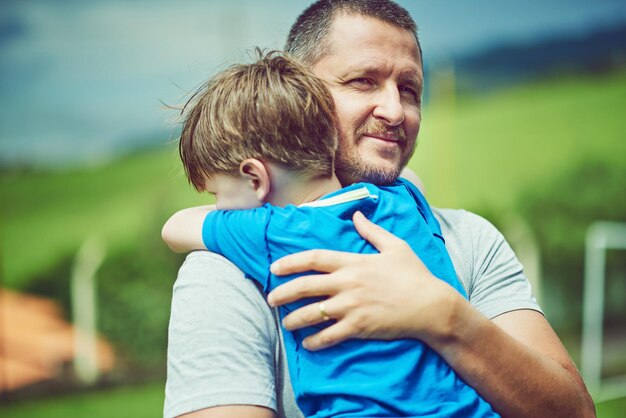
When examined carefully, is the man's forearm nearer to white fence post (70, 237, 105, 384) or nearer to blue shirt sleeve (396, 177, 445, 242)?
blue shirt sleeve (396, 177, 445, 242)

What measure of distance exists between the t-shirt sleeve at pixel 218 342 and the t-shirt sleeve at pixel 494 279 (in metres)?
0.53

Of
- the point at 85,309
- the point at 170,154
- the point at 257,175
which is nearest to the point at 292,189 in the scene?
the point at 257,175

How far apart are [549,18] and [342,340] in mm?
7528

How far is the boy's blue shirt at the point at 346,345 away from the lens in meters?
1.27

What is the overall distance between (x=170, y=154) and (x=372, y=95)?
19.5 feet

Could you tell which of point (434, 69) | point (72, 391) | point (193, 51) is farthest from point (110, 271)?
point (434, 69)

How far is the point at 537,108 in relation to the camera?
25.2ft

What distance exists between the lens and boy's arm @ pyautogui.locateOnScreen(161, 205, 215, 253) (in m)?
1.43

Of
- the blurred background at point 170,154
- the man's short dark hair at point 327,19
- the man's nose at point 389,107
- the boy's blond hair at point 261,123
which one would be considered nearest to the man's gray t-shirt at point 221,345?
the boy's blond hair at point 261,123

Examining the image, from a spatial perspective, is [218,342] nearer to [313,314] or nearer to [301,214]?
[313,314]

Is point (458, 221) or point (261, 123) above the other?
point (261, 123)

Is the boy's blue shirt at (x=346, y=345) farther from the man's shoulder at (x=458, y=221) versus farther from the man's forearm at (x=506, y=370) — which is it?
the man's shoulder at (x=458, y=221)

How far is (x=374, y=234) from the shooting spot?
137 centimetres

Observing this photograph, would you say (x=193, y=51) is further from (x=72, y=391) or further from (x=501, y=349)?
(x=501, y=349)
